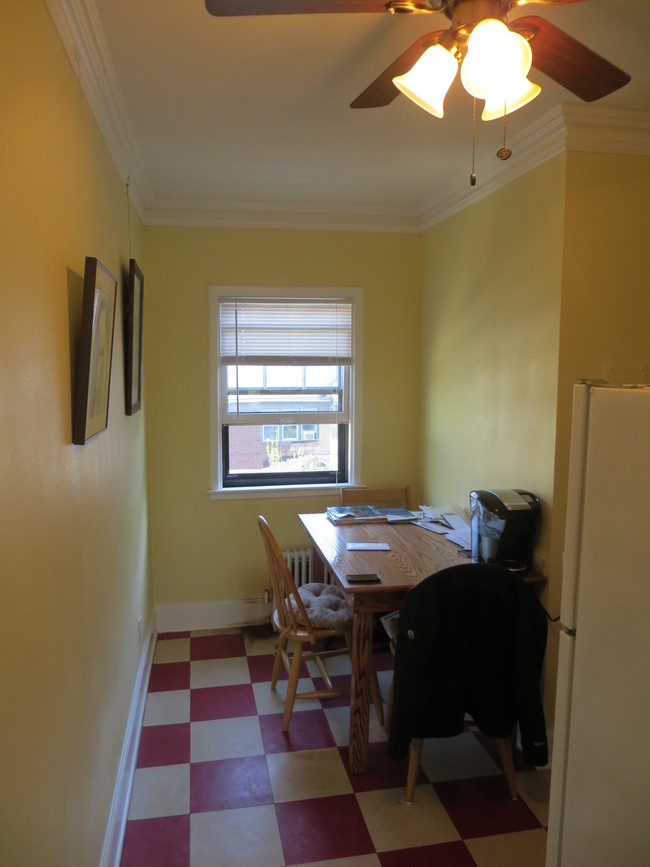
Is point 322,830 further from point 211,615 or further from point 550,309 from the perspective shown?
point 550,309

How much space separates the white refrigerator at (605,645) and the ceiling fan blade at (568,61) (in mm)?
752

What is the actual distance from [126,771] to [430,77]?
251 cm

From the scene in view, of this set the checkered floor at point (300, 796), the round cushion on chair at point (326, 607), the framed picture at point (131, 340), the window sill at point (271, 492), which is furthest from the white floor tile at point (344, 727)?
the framed picture at point (131, 340)

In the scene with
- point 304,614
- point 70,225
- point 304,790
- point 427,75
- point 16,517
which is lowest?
point 304,790

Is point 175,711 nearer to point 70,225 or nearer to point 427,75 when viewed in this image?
point 70,225

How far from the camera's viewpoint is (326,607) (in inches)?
114

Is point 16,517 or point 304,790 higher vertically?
point 16,517

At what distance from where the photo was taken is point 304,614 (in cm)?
270

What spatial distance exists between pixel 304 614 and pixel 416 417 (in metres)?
1.66

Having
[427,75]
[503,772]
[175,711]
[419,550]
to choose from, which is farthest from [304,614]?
[427,75]

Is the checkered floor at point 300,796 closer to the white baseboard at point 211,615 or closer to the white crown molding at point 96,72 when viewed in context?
the white baseboard at point 211,615

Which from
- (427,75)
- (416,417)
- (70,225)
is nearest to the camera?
(427,75)

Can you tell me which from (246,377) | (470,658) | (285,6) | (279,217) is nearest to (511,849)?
(470,658)

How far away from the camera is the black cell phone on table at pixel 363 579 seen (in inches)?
94.7
